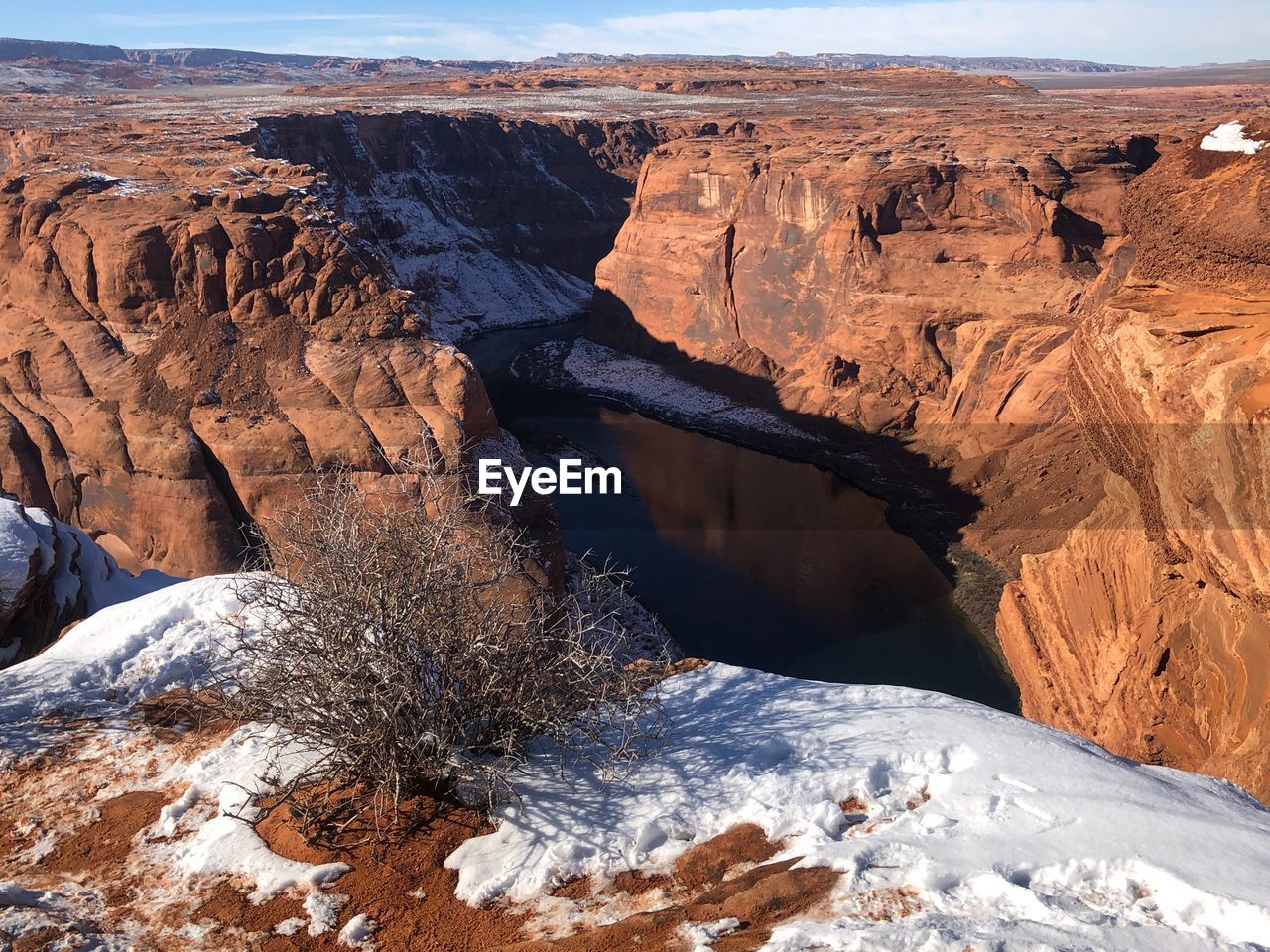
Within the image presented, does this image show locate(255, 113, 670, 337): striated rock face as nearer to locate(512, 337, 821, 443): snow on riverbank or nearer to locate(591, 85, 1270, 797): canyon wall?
locate(512, 337, 821, 443): snow on riverbank

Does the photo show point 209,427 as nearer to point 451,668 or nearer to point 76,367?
point 76,367

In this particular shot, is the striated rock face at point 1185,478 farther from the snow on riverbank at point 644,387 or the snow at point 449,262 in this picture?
the snow at point 449,262

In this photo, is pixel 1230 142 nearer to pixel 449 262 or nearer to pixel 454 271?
pixel 454 271

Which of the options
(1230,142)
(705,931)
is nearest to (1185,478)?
(1230,142)

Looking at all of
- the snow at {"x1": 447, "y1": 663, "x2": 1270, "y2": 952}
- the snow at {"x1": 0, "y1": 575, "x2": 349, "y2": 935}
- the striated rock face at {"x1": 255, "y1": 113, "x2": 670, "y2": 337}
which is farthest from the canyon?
the snow at {"x1": 0, "y1": 575, "x2": 349, "y2": 935}

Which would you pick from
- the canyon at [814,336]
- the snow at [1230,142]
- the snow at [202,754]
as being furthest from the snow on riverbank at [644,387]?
the snow at [202,754]
